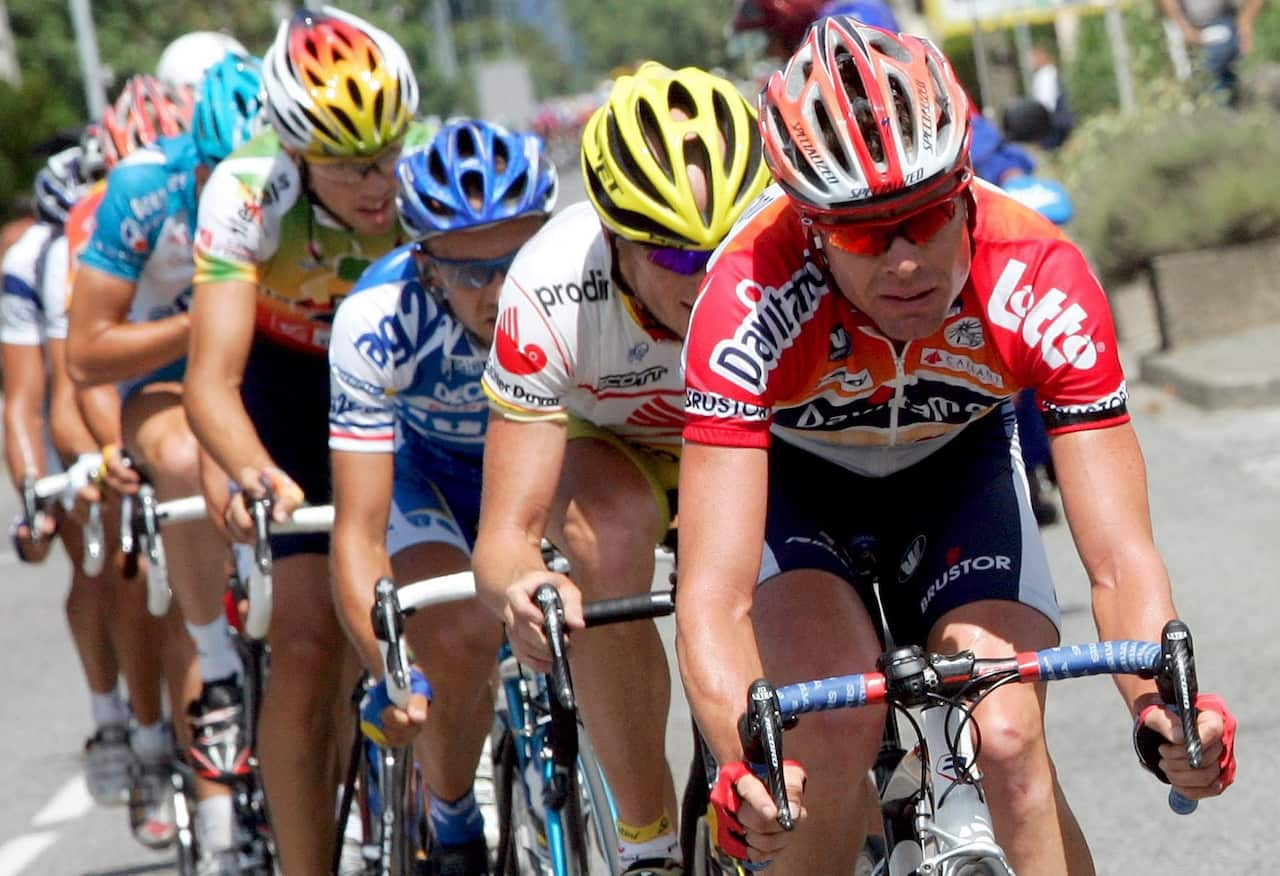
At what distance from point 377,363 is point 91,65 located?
83.3 ft

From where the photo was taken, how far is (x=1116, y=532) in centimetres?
344

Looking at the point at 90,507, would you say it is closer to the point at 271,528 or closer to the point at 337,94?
the point at 271,528

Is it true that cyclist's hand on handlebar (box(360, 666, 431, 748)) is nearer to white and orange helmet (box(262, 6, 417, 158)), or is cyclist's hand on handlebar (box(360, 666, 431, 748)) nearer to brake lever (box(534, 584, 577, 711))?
brake lever (box(534, 584, 577, 711))

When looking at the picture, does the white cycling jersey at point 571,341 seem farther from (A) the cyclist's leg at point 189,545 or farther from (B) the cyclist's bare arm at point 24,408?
(B) the cyclist's bare arm at point 24,408

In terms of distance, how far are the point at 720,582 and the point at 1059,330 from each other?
68 centimetres

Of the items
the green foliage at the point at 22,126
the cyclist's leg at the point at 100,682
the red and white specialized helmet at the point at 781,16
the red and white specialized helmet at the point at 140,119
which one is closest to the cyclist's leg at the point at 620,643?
the red and white specialized helmet at the point at 781,16

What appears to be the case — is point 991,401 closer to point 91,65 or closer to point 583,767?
point 583,767

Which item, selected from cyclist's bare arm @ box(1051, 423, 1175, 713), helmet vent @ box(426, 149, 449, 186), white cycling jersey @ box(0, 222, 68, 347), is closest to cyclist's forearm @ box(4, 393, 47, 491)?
white cycling jersey @ box(0, 222, 68, 347)

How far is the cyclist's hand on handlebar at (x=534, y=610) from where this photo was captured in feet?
12.7

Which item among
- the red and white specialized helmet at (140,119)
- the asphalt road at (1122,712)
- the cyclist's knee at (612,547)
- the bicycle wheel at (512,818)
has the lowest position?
the asphalt road at (1122,712)

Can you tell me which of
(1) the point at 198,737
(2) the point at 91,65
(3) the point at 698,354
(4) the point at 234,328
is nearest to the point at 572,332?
(3) the point at 698,354

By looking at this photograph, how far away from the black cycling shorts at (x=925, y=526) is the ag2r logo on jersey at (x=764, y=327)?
1.72 feet

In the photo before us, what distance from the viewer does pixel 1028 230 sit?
11.8ft

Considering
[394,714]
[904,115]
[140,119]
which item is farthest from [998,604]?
[140,119]
